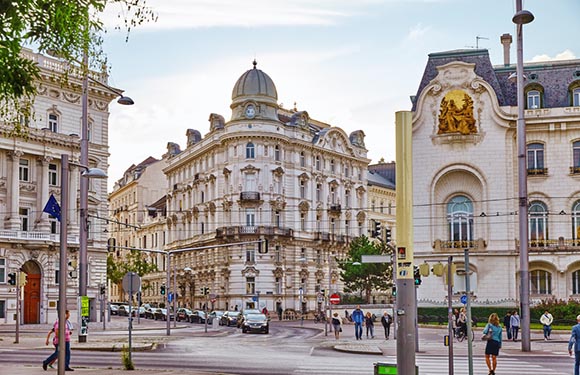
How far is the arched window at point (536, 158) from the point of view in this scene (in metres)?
56.3

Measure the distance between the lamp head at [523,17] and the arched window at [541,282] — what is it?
1072 inches

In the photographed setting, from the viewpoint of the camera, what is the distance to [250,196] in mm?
85062

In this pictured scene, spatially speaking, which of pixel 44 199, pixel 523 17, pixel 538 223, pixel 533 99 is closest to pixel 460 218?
pixel 538 223

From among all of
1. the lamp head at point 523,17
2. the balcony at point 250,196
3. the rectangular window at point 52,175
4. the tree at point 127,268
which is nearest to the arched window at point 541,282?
the lamp head at point 523,17

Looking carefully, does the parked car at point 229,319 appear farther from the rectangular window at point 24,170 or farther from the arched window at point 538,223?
the arched window at point 538,223

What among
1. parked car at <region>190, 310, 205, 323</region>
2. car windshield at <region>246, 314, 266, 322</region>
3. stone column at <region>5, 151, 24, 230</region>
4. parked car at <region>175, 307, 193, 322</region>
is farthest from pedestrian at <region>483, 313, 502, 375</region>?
parked car at <region>175, 307, 193, 322</region>

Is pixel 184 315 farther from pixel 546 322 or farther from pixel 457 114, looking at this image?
pixel 546 322

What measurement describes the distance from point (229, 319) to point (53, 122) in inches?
807

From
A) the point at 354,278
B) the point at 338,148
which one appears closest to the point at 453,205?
the point at 354,278

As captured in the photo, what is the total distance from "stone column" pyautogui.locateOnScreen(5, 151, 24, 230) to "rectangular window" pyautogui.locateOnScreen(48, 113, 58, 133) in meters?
3.38

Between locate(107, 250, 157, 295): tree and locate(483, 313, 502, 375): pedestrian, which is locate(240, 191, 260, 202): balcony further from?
locate(483, 313, 502, 375): pedestrian

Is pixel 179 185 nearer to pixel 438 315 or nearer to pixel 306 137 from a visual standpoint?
pixel 306 137

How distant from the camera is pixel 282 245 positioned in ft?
284

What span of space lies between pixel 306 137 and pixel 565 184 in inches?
1531
